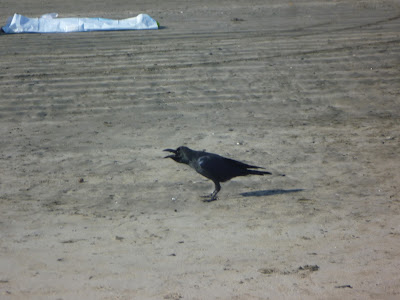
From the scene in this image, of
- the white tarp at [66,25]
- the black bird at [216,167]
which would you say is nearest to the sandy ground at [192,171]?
the black bird at [216,167]

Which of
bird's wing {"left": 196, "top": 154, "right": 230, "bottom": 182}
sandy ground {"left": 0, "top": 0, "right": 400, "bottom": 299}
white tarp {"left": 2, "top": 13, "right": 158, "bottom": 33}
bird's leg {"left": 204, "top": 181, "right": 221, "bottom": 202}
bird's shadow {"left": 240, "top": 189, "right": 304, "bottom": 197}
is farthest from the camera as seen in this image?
white tarp {"left": 2, "top": 13, "right": 158, "bottom": 33}

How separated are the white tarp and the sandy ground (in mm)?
449

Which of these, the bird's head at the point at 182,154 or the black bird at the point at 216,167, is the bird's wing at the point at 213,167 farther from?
the bird's head at the point at 182,154

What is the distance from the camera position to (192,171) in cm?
830

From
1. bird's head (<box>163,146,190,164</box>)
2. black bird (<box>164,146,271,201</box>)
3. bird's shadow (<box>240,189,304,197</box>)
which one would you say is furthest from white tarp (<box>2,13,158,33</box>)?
bird's shadow (<box>240,189,304,197</box>)

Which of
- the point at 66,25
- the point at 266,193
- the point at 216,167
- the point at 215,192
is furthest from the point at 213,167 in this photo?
the point at 66,25

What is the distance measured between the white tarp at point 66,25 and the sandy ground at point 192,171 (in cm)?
45

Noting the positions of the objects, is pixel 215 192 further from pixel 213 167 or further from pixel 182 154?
pixel 182 154

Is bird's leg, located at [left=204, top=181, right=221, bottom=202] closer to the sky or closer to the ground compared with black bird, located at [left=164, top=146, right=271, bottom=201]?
closer to the ground

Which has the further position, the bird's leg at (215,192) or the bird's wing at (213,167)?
the bird's leg at (215,192)

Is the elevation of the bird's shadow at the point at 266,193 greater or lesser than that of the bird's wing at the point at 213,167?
lesser

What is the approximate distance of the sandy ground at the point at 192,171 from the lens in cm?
510

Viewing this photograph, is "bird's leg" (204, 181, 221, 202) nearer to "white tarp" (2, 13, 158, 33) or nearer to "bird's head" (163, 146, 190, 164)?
"bird's head" (163, 146, 190, 164)

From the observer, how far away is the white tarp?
1700 cm
